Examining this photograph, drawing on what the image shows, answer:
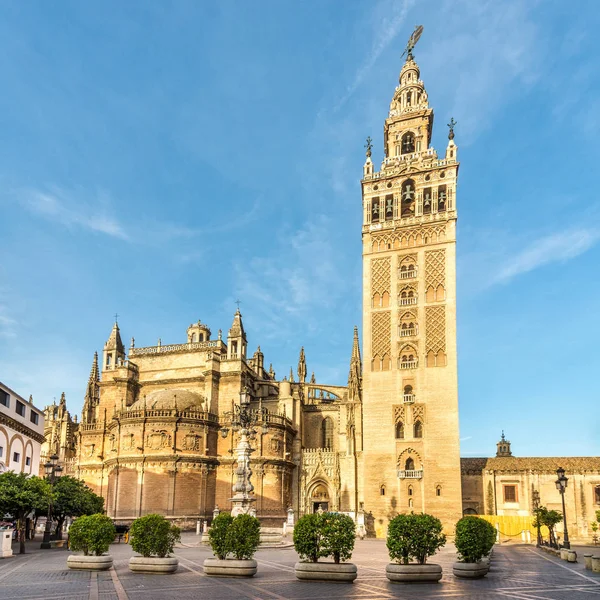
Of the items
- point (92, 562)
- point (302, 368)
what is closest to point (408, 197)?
point (302, 368)

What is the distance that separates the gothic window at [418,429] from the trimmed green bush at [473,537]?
29.1 m

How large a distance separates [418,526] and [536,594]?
336cm

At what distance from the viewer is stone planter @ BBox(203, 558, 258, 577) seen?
17453 millimetres

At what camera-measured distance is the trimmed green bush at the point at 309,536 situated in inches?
667

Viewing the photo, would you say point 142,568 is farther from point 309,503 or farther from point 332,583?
point 309,503

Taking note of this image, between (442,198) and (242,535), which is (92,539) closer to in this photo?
(242,535)

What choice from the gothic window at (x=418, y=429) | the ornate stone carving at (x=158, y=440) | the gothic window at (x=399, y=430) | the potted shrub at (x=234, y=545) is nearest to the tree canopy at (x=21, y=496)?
the potted shrub at (x=234, y=545)

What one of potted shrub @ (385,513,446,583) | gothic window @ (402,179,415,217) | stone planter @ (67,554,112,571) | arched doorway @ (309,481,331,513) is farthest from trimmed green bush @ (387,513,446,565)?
gothic window @ (402,179,415,217)

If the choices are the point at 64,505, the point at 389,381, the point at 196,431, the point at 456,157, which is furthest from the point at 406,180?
the point at 64,505

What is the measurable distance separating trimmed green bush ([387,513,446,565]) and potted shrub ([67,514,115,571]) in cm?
886

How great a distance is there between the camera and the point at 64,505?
114ft

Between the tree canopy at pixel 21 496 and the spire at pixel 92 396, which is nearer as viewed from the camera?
the tree canopy at pixel 21 496

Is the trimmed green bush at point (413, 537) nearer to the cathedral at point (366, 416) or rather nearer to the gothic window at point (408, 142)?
the cathedral at point (366, 416)

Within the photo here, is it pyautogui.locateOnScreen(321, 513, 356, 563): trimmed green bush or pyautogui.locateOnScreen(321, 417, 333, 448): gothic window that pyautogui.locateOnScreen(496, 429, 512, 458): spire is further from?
pyautogui.locateOnScreen(321, 513, 356, 563): trimmed green bush
